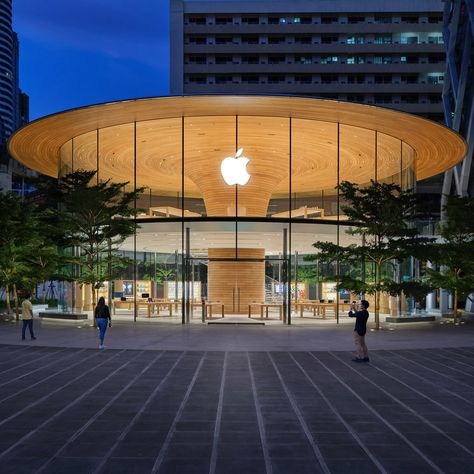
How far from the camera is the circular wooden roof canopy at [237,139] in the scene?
75.6 feet

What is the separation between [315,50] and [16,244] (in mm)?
58037

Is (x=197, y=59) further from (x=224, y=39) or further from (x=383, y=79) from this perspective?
(x=383, y=79)

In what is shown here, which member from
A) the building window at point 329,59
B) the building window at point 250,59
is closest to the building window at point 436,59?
the building window at point 329,59

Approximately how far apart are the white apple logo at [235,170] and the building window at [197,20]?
185 ft

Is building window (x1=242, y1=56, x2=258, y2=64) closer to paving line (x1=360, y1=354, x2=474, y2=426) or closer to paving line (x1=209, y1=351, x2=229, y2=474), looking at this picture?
paving line (x1=360, y1=354, x2=474, y2=426)

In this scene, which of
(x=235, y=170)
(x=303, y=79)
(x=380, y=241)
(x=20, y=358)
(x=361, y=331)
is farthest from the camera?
(x=303, y=79)

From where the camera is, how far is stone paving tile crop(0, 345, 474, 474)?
636 centimetres

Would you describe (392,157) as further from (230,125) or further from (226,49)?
(226,49)

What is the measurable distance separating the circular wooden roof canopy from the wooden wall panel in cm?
251

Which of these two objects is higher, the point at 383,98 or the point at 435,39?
the point at 435,39

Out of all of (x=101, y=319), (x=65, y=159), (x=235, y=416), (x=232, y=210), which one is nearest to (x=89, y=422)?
(x=235, y=416)

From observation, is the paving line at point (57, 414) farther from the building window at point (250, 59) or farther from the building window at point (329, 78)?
the building window at point (250, 59)

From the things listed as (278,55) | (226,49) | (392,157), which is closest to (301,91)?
(278,55)

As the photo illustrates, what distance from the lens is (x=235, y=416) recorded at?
839cm
